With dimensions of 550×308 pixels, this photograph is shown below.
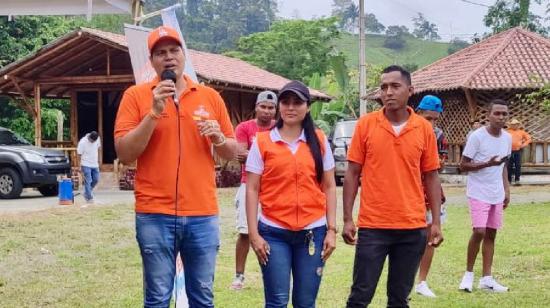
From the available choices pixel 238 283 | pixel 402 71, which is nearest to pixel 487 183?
pixel 402 71

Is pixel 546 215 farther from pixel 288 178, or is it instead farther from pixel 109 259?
pixel 288 178

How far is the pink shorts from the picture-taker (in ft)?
21.6

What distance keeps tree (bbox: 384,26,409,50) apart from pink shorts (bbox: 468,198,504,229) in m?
94.6

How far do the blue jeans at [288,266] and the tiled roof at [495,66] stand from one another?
Result: 17.9 meters

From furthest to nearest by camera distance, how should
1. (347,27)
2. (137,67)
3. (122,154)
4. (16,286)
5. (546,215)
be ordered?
1. (347,27)
2. (546,215)
3. (16,286)
4. (137,67)
5. (122,154)

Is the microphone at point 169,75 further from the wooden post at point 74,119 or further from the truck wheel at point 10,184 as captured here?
the wooden post at point 74,119

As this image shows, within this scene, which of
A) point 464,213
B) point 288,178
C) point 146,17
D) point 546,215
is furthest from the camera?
point 464,213

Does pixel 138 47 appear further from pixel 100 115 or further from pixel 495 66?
pixel 495 66

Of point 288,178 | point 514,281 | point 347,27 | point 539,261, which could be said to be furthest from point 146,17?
point 347,27

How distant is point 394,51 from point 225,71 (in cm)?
7793

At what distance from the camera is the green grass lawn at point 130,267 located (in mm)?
6395

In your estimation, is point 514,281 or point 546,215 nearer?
point 514,281

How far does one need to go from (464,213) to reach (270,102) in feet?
27.2

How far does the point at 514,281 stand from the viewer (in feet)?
23.5
